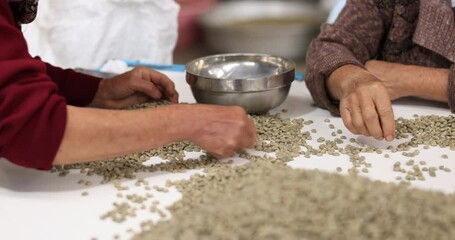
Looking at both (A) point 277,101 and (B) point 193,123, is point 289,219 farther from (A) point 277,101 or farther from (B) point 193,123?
(A) point 277,101

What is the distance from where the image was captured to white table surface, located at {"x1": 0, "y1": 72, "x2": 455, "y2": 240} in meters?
1.17

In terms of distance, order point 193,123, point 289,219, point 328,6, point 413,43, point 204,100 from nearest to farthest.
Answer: point 289,219
point 193,123
point 204,100
point 413,43
point 328,6

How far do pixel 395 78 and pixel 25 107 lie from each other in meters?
1.17

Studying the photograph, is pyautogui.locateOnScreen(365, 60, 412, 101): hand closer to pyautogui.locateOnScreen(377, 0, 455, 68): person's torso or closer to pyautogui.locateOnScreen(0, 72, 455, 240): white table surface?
pyautogui.locateOnScreen(377, 0, 455, 68): person's torso

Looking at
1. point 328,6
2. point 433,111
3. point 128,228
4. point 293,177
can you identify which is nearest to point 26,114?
point 128,228

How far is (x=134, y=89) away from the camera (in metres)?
1.85

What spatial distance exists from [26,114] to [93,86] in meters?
0.72

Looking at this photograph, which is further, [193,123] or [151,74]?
[151,74]

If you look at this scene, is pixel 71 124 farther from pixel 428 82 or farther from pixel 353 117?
pixel 428 82

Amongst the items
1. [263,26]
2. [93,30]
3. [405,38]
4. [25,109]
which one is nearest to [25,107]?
[25,109]

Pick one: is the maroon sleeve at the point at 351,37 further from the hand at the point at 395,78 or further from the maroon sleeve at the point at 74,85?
the maroon sleeve at the point at 74,85

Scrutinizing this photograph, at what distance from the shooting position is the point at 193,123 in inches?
54.0

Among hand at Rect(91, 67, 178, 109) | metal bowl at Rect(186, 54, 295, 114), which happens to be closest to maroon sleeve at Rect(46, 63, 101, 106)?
hand at Rect(91, 67, 178, 109)

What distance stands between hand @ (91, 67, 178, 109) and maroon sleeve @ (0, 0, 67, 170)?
599 millimetres
